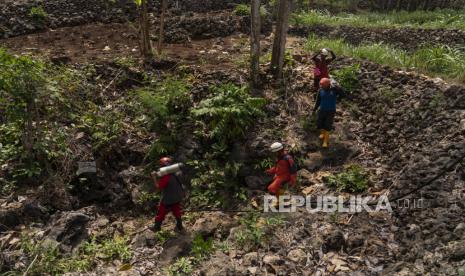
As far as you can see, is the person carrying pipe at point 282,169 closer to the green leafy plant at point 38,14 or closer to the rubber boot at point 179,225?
the rubber boot at point 179,225

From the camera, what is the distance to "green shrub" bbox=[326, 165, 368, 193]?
7078 mm

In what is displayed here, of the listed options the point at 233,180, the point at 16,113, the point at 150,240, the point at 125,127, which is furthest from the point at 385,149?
the point at 16,113

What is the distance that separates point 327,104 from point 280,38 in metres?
2.26

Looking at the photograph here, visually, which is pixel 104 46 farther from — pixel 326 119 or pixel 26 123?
pixel 326 119

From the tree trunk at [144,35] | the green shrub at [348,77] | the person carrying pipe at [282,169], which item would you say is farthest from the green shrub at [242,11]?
the person carrying pipe at [282,169]

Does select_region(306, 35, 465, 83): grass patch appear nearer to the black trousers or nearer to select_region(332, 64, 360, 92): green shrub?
select_region(332, 64, 360, 92): green shrub

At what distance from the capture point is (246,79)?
945cm

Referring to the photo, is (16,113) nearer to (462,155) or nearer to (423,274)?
(423,274)

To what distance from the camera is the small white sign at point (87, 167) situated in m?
7.46

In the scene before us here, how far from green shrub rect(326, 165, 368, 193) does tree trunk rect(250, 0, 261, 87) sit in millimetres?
3049

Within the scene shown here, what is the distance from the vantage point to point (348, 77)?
30.6ft

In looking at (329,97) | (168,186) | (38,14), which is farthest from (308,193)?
(38,14)

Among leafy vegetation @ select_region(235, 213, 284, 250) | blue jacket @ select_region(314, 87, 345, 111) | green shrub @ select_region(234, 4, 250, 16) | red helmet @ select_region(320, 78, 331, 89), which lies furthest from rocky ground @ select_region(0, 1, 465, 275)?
green shrub @ select_region(234, 4, 250, 16)

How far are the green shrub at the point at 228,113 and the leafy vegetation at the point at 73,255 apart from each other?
270 centimetres
